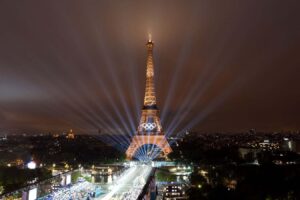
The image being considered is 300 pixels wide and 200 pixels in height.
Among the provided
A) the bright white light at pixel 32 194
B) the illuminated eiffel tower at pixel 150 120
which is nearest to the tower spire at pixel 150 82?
the illuminated eiffel tower at pixel 150 120

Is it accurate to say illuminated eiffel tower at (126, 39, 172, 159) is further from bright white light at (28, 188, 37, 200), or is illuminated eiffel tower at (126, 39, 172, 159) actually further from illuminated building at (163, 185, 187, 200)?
bright white light at (28, 188, 37, 200)

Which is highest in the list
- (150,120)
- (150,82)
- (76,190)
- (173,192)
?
(150,82)

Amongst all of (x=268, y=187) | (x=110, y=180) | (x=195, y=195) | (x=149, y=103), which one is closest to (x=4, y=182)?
(x=110, y=180)

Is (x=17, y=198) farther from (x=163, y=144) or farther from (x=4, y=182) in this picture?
(x=163, y=144)

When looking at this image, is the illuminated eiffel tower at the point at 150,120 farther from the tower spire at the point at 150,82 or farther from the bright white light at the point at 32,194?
the bright white light at the point at 32,194

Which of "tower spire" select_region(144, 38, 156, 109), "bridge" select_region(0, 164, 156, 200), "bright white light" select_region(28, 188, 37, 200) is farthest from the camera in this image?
"tower spire" select_region(144, 38, 156, 109)

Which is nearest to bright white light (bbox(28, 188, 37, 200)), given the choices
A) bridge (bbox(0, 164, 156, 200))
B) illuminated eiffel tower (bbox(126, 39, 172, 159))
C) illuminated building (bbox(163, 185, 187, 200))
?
bridge (bbox(0, 164, 156, 200))

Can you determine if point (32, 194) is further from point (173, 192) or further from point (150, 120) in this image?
point (150, 120)

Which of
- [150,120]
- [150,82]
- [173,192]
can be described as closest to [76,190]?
[173,192]
